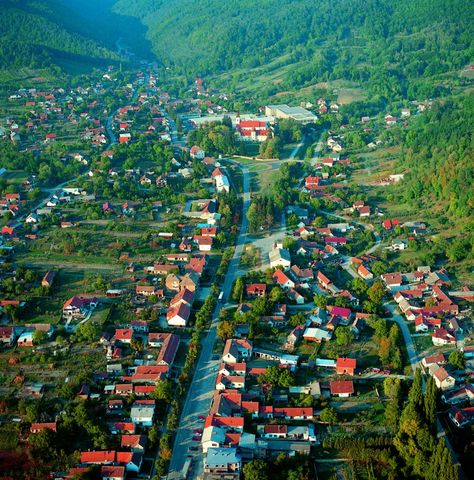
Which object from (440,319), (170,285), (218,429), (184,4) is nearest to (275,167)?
(170,285)

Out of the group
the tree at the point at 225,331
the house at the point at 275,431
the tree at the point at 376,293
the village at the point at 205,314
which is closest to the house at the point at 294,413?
the village at the point at 205,314

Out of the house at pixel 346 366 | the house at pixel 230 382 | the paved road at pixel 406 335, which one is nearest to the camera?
the house at pixel 230 382

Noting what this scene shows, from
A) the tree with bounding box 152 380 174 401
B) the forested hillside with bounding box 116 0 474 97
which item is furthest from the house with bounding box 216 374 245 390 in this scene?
the forested hillside with bounding box 116 0 474 97

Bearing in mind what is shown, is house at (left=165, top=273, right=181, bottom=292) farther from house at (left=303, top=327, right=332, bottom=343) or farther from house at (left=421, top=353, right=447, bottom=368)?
house at (left=421, top=353, right=447, bottom=368)

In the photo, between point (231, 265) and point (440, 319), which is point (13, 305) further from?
point (440, 319)

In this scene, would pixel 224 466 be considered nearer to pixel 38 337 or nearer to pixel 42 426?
pixel 42 426

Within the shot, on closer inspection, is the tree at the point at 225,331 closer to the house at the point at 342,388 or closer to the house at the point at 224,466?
the house at the point at 342,388
